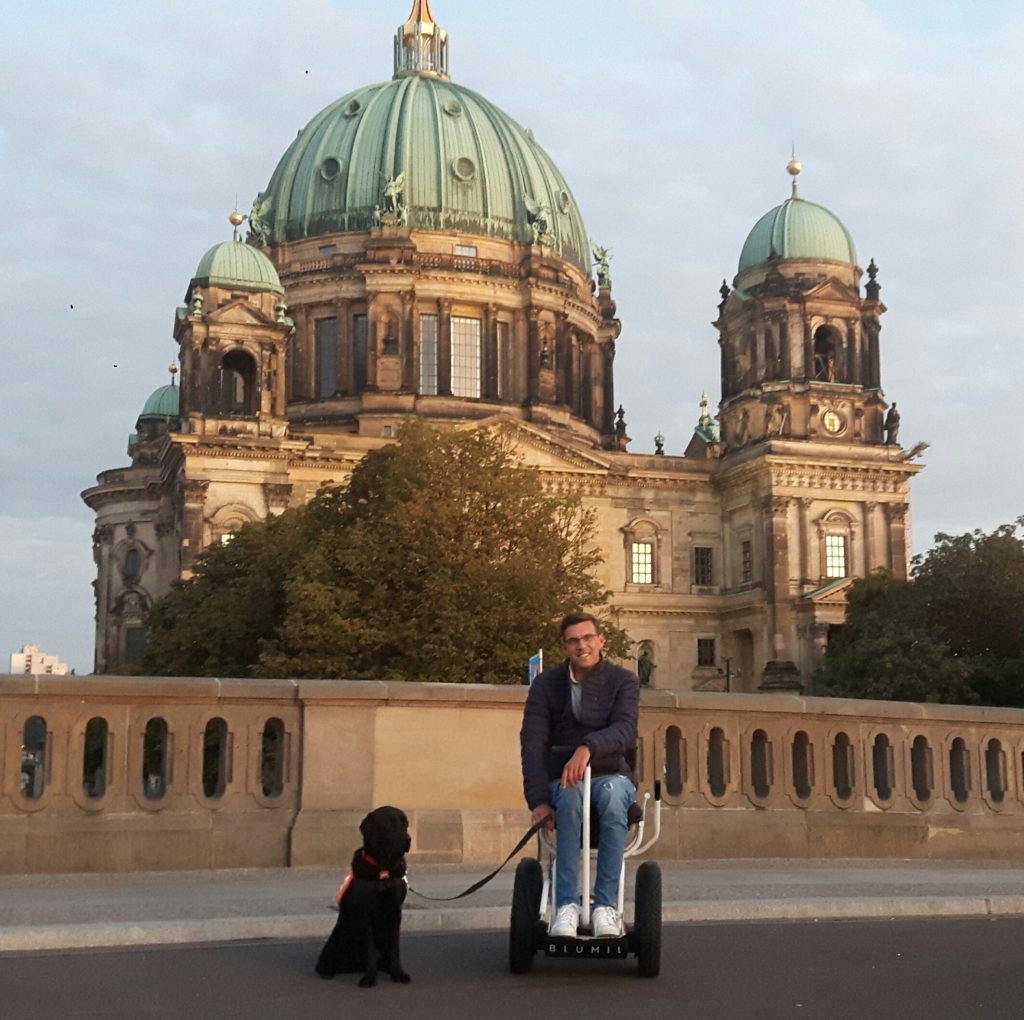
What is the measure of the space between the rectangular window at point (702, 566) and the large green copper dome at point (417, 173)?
19174mm

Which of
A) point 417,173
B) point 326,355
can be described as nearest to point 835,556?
point 326,355

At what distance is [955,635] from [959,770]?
39.9m

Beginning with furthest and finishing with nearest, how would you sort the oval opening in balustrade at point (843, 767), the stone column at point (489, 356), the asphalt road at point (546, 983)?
the stone column at point (489, 356), the oval opening in balustrade at point (843, 767), the asphalt road at point (546, 983)

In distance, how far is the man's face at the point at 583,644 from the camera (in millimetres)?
9203

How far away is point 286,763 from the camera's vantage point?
15.6 m


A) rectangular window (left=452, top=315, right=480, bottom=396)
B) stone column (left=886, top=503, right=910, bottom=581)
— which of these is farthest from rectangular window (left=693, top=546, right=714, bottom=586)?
rectangular window (left=452, top=315, right=480, bottom=396)

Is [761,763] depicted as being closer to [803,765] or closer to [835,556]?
[803,765]

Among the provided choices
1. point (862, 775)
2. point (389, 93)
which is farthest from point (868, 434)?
point (862, 775)

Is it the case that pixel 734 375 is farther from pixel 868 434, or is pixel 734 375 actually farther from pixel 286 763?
pixel 286 763

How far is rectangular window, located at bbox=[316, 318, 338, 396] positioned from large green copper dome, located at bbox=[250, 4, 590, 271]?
5.34 metres

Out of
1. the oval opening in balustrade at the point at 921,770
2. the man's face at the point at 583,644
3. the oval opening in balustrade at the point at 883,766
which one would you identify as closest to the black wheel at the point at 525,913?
the man's face at the point at 583,644

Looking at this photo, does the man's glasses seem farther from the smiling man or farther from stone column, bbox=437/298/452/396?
stone column, bbox=437/298/452/396

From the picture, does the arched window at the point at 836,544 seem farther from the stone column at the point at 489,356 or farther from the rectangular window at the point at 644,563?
the stone column at the point at 489,356

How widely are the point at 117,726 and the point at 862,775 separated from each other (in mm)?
8026
